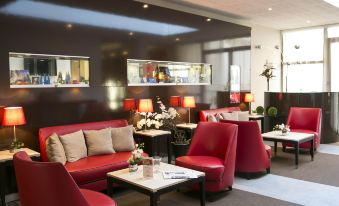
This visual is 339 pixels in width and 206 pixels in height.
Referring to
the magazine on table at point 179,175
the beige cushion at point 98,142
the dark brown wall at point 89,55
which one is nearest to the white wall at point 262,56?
the dark brown wall at point 89,55

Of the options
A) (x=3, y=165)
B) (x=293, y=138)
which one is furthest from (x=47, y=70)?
(x=293, y=138)

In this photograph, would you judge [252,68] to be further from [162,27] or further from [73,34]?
[73,34]

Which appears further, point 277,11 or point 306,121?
point 277,11

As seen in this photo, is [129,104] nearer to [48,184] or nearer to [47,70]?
[47,70]

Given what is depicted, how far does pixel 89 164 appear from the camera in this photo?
4.27m

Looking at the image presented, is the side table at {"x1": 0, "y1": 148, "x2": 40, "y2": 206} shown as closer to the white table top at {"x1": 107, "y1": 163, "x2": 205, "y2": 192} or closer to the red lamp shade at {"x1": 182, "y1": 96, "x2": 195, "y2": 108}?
the white table top at {"x1": 107, "y1": 163, "x2": 205, "y2": 192}

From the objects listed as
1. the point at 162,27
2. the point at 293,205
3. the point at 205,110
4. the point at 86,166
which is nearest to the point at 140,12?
the point at 162,27

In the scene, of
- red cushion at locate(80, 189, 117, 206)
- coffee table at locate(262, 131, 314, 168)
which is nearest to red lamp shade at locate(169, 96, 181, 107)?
coffee table at locate(262, 131, 314, 168)

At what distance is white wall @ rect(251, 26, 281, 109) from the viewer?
10.0 meters

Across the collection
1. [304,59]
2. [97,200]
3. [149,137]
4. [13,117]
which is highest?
[304,59]

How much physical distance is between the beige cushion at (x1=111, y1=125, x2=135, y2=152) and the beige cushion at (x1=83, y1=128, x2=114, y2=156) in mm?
115

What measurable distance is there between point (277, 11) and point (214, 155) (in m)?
5.40

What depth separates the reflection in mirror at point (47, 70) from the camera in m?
4.64

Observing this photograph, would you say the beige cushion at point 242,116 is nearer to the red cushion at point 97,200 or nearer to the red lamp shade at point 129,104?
the red lamp shade at point 129,104
